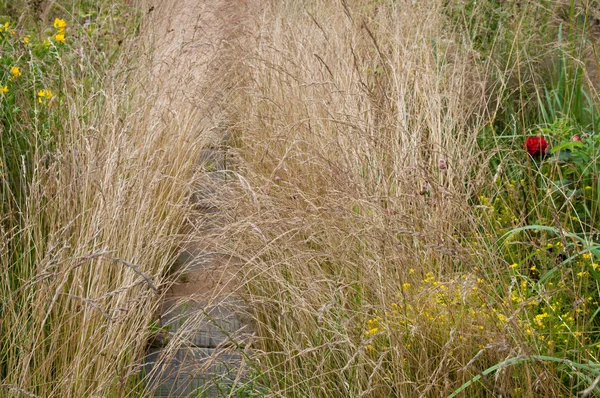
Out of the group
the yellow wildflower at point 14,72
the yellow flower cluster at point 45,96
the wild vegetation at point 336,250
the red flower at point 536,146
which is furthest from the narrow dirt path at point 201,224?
the red flower at point 536,146

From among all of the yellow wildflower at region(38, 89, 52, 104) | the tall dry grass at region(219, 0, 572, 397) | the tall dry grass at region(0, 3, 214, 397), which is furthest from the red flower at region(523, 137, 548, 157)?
the yellow wildflower at region(38, 89, 52, 104)

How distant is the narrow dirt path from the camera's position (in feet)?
7.63

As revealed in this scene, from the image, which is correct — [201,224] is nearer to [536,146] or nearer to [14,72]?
[14,72]

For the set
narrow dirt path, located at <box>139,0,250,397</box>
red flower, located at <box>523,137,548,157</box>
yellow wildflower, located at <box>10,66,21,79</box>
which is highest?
yellow wildflower, located at <box>10,66,21,79</box>

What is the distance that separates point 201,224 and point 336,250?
0.58 m

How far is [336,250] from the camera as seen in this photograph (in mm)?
2295

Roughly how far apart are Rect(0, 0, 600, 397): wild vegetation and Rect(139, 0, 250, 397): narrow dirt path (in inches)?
4.3

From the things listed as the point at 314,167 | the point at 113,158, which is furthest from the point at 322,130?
the point at 113,158

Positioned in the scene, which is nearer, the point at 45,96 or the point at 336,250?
the point at 336,250

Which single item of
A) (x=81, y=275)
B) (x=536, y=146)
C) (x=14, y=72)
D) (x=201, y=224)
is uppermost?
(x=14, y=72)

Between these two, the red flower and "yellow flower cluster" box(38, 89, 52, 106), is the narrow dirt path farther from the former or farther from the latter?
the red flower

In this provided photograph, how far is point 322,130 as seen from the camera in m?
3.22

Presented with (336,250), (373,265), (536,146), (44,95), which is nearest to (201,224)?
(336,250)

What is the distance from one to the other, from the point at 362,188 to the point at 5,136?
4.92 feet
